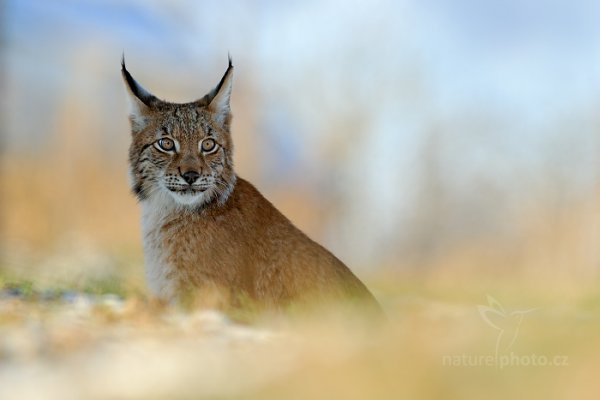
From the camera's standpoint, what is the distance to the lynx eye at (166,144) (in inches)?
258

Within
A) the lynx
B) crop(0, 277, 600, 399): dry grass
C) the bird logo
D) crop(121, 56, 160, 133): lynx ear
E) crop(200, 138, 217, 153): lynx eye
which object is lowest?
crop(0, 277, 600, 399): dry grass

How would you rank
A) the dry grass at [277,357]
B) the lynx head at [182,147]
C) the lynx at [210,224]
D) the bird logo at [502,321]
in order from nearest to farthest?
the dry grass at [277,357], the bird logo at [502,321], the lynx at [210,224], the lynx head at [182,147]

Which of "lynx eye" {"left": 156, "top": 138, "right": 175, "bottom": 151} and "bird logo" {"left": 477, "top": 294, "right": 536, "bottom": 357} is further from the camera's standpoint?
"lynx eye" {"left": 156, "top": 138, "right": 175, "bottom": 151}

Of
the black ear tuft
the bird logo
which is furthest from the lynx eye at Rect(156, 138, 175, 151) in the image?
the bird logo

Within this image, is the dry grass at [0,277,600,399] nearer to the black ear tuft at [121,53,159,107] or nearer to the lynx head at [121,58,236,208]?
the lynx head at [121,58,236,208]

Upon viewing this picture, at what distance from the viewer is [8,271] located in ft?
32.8

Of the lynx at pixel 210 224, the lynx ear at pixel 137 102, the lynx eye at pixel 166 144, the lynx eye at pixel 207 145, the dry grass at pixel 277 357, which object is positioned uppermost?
the lynx ear at pixel 137 102

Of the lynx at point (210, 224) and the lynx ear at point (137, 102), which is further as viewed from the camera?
the lynx ear at point (137, 102)

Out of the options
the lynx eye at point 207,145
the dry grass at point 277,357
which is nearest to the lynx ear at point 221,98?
the lynx eye at point 207,145

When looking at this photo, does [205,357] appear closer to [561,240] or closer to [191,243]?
[191,243]

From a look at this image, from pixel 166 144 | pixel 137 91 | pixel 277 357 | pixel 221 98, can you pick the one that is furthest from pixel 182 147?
pixel 277 357

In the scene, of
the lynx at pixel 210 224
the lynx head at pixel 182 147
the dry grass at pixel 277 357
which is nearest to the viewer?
the dry grass at pixel 277 357

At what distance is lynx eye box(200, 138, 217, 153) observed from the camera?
259 inches

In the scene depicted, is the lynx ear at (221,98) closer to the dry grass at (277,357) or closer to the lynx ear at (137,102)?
the lynx ear at (137,102)
